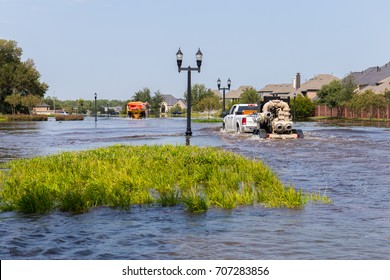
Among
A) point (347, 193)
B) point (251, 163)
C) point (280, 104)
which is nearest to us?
point (347, 193)

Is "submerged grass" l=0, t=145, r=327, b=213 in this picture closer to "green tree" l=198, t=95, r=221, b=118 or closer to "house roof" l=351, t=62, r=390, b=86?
"green tree" l=198, t=95, r=221, b=118

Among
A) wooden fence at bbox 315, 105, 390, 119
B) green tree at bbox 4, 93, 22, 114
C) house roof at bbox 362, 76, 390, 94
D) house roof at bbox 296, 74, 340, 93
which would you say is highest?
house roof at bbox 296, 74, 340, 93

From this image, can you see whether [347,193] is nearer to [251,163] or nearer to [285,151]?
[251,163]

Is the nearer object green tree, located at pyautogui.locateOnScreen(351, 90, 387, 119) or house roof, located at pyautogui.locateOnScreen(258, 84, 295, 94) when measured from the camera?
green tree, located at pyautogui.locateOnScreen(351, 90, 387, 119)

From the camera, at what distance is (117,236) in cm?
776

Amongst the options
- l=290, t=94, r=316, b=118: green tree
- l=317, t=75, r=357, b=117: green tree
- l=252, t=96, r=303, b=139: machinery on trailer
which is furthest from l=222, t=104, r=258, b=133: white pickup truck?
l=290, t=94, r=316, b=118: green tree

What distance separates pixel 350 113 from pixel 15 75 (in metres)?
62.8

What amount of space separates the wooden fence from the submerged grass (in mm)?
75553

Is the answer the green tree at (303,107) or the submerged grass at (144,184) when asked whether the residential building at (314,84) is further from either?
the submerged grass at (144,184)

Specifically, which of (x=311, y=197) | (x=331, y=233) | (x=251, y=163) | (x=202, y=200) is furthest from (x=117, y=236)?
(x=251, y=163)

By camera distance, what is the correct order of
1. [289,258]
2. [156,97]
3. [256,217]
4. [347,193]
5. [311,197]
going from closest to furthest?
[289,258] → [256,217] → [311,197] → [347,193] → [156,97]

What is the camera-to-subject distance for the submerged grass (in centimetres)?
982

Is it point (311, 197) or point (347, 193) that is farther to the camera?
point (347, 193)
